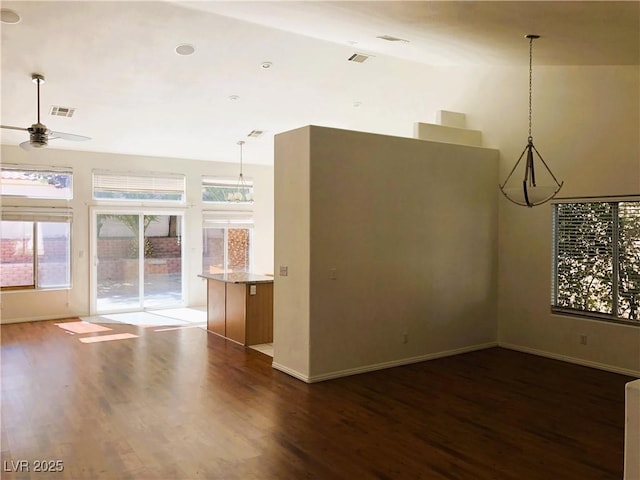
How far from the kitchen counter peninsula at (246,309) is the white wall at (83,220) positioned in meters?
2.91

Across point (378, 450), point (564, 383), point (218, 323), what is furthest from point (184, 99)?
point (564, 383)

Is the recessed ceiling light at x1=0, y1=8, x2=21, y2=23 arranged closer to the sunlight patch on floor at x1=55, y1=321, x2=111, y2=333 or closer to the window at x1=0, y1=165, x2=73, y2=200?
the window at x1=0, y1=165, x2=73, y2=200

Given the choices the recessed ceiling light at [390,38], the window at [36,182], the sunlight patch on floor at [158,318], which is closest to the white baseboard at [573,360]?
the recessed ceiling light at [390,38]

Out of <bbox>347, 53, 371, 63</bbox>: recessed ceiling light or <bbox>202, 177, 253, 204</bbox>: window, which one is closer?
<bbox>347, 53, 371, 63</bbox>: recessed ceiling light

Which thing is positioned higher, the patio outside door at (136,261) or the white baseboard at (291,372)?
the patio outside door at (136,261)

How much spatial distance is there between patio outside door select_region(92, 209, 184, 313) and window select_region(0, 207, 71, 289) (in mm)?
514

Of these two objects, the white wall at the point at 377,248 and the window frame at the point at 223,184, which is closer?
the white wall at the point at 377,248

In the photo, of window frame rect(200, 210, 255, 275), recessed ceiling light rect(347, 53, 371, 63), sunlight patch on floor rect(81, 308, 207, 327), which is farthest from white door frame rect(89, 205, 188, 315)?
recessed ceiling light rect(347, 53, 371, 63)

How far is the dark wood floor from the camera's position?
130 inches

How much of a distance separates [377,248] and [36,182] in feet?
20.6

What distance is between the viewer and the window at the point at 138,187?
9133 mm

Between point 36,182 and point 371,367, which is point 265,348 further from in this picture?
point 36,182

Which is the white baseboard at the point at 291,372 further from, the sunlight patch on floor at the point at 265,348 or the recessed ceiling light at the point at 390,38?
the recessed ceiling light at the point at 390,38

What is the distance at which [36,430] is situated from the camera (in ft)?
12.5
